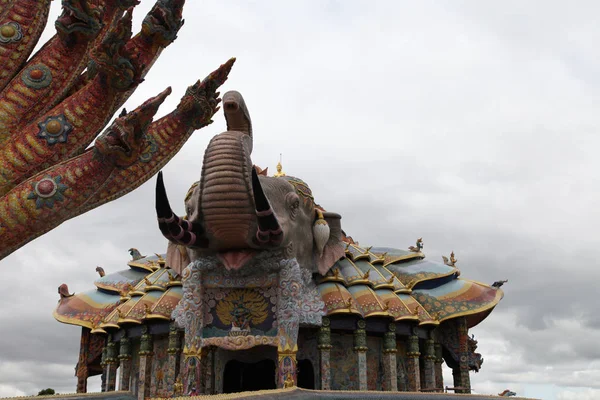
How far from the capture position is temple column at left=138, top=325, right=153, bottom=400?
1730 centimetres

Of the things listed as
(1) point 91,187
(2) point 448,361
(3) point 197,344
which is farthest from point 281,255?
(2) point 448,361

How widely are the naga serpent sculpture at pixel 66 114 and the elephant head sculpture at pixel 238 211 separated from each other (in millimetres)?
4745

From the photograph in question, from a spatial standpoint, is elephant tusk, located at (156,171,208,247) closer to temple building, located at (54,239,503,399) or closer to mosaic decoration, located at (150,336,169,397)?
temple building, located at (54,239,503,399)

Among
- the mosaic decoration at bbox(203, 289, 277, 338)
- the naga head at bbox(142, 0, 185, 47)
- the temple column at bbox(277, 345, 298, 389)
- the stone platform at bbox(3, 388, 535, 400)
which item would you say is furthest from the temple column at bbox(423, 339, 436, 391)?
the naga head at bbox(142, 0, 185, 47)

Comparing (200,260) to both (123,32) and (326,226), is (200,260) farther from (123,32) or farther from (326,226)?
(123,32)

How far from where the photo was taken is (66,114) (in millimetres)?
7184

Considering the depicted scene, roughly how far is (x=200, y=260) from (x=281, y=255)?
2098 millimetres

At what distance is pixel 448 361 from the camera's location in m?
21.3

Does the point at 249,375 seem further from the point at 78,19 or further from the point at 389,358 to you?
the point at 78,19

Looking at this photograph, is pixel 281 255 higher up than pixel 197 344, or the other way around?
pixel 281 255

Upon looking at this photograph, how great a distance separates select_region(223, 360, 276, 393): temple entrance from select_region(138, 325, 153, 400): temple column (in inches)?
94.5

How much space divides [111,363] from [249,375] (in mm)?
4749

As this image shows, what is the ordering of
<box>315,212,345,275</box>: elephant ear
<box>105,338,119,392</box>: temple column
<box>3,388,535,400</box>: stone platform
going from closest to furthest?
<box>3,388,535,400</box>: stone platform → <box>315,212,345,275</box>: elephant ear → <box>105,338,119,392</box>: temple column

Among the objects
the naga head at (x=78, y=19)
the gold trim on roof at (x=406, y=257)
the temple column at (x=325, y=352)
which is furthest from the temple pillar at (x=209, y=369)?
the naga head at (x=78, y=19)
